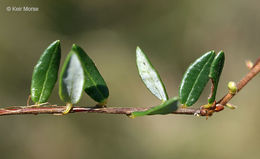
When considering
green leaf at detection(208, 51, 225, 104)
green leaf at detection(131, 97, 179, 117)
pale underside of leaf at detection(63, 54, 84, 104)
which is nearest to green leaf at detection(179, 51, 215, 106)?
green leaf at detection(208, 51, 225, 104)

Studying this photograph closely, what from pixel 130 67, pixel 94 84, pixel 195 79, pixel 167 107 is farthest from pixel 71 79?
pixel 130 67

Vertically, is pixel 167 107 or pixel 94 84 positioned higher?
pixel 94 84

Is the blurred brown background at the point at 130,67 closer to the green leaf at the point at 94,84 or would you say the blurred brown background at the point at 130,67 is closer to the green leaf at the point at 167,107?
the green leaf at the point at 94,84

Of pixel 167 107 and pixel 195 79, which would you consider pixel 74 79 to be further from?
pixel 195 79

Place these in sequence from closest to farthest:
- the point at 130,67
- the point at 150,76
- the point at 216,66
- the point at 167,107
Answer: the point at 167,107
the point at 216,66
the point at 150,76
the point at 130,67

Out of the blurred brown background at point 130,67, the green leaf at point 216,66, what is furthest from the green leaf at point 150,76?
the blurred brown background at point 130,67
